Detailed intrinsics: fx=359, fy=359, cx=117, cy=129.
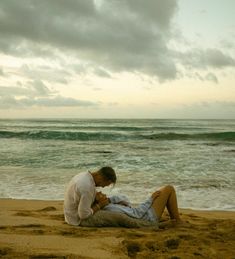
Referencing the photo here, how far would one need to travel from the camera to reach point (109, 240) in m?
4.05

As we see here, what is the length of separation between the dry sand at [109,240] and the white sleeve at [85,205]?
181 millimetres

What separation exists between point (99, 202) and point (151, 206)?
2.39 feet

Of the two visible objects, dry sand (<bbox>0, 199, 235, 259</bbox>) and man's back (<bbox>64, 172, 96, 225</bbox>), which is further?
man's back (<bbox>64, 172, 96, 225</bbox>)

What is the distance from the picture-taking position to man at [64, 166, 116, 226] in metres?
4.55

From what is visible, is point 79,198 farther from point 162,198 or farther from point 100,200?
point 162,198

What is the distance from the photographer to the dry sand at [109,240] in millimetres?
3498

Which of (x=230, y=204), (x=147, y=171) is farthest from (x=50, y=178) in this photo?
(x=230, y=204)

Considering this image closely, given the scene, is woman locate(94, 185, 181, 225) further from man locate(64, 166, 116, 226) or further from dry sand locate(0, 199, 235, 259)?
dry sand locate(0, 199, 235, 259)

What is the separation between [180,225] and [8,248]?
97.1 inches

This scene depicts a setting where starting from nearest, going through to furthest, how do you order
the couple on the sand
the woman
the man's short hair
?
the man's short hair
the couple on the sand
the woman

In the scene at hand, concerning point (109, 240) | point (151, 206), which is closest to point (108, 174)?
point (109, 240)

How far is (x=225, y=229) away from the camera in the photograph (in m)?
4.73

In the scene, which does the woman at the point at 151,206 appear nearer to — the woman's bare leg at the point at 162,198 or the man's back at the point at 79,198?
the woman's bare leg at the point at 162,198

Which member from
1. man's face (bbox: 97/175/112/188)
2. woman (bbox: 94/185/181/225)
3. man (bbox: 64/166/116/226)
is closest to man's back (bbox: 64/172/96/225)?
man (bbox: 64/166/116/226)
